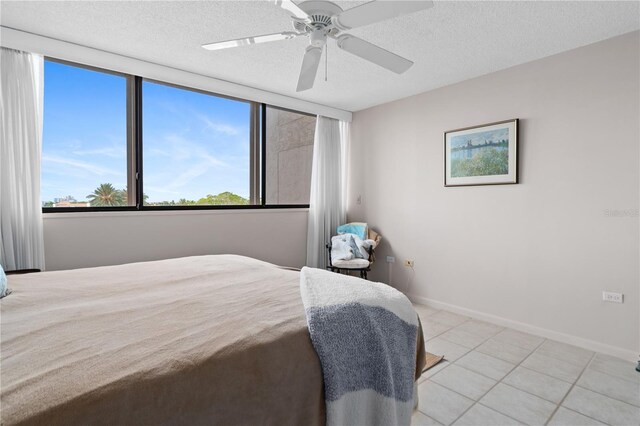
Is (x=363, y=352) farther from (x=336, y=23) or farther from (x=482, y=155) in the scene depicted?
(x=482, y=155)

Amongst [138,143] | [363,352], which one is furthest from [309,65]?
[138,143]

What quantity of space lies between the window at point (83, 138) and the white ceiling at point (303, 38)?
20.1 inches

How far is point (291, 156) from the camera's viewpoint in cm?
538

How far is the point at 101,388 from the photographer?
33.4 inches

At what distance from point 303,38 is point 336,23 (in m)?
0.98

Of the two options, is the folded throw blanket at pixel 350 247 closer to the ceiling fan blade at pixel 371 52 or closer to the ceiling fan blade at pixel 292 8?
the ceiling fan blade at pixel 371 52

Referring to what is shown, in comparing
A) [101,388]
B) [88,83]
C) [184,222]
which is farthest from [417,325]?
[88,83]

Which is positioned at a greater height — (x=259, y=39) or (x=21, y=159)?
(x=259, y=39)

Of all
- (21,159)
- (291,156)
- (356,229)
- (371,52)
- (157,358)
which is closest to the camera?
(157,358)

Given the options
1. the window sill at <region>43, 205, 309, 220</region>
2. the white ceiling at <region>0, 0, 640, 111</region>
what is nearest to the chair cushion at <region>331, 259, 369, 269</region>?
the window sill at <region>43, 205, 309, 220</region>

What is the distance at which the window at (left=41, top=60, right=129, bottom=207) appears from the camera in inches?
119

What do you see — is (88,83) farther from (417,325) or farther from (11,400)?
(417,325)

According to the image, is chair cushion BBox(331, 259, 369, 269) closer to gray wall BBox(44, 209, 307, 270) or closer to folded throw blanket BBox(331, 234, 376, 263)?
folded throw blanket BBox(331, 234, 376, 263)

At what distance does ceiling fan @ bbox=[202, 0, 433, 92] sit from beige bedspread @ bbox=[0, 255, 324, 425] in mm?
1430
